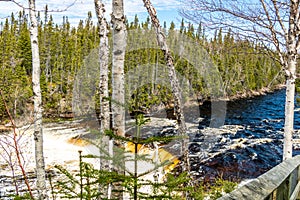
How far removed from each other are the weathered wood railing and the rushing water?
9346 millimetres

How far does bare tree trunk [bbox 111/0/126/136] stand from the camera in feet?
12.7

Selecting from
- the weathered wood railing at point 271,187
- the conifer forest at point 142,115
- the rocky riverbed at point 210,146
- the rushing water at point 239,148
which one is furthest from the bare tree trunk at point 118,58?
the rushing water at point 239,148

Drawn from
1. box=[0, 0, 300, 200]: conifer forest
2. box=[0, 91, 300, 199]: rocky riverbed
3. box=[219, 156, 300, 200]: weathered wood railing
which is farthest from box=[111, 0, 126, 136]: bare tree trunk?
box=[0, 91, 300, 199]: rocky riverbed

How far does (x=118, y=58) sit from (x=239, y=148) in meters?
11.7

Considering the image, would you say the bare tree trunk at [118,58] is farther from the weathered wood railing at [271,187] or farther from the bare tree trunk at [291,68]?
the bare tree trunk at [291,68]

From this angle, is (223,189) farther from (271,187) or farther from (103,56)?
(271,187)

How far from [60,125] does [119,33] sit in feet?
58.5

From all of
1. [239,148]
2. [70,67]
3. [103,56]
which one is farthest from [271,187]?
[70,67]

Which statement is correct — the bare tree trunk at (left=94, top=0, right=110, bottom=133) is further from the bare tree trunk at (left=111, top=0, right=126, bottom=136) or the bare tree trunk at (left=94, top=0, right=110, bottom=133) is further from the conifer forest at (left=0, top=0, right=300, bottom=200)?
the bare tree trunk at (left=111, top=0, right=126, bottom=136)

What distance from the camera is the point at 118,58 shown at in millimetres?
3918

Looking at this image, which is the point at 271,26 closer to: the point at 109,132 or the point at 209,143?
the point at 109,132

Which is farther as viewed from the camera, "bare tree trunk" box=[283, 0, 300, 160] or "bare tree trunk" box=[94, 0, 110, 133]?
"bare tree trunk" box=[94, 0, 110, 133]

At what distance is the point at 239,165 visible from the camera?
39.8 ft

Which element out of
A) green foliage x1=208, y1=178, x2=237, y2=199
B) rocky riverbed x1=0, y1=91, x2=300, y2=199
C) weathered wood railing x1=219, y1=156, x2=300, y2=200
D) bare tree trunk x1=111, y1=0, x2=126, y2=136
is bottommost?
rocky riverbed x1=0, y1=91, x2=300, y2=199
